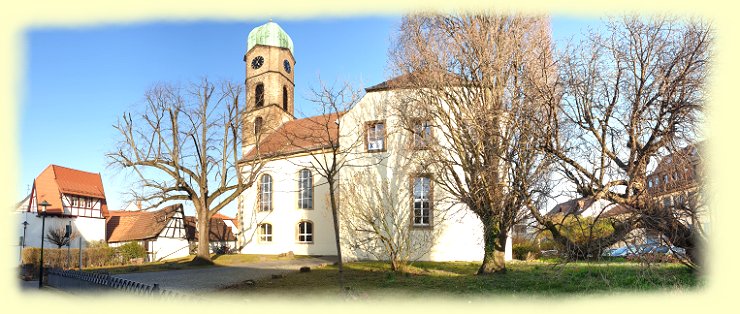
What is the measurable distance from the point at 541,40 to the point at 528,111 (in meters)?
3.20

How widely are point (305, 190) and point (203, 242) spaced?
791cm

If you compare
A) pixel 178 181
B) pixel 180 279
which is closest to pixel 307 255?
pixel 178 181

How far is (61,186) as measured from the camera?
117 feet

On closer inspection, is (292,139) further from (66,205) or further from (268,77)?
(66,205)

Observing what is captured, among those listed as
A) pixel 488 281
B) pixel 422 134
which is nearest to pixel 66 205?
pixel 422 134

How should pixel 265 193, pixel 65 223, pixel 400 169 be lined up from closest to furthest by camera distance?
1. pixel 400 169
2. pixel 265 193
3. pixel 65 223

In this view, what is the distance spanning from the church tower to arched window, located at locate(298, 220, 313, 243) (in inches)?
371

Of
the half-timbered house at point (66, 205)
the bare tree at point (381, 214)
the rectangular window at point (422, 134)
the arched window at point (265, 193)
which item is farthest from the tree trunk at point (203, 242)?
the half-timbered house at point (66, 205)

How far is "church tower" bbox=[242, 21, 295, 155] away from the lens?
36.9 metres

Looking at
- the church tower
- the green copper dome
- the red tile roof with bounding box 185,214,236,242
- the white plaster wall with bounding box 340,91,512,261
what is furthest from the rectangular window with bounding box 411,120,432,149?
the red tile roof with bounding box 185,214,236,242

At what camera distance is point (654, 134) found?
9203 millimetres

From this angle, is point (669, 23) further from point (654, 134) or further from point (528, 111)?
point (528, 111)

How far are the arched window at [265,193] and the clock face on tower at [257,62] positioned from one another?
10.7 m

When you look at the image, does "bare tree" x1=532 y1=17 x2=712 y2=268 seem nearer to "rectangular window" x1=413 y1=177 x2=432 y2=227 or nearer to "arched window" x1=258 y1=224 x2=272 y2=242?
"rectangular window" x1=413 y1=177 x2=432 y2=227
